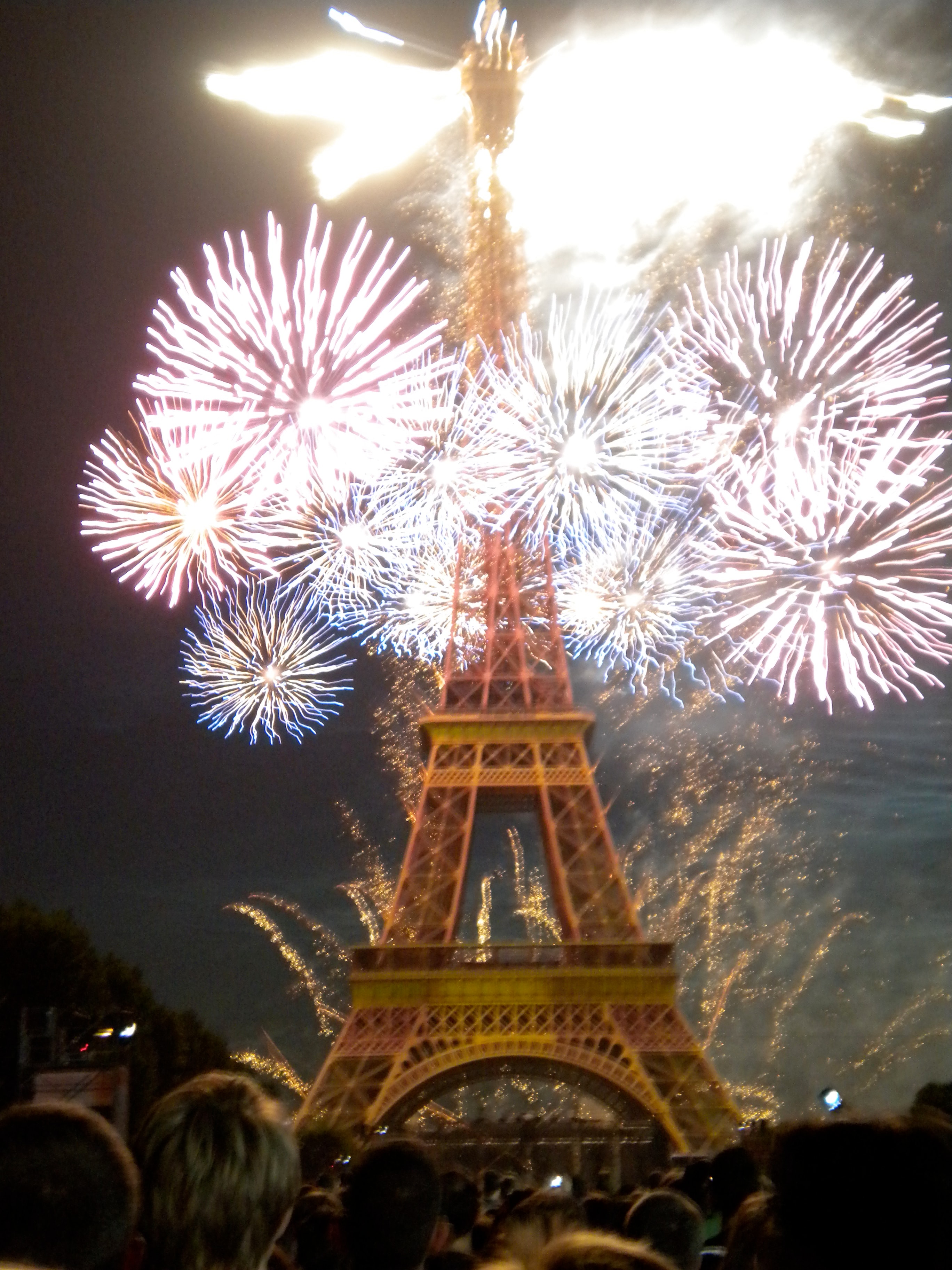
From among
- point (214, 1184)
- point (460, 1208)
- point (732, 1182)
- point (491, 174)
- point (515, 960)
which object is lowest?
point (460, 1208)

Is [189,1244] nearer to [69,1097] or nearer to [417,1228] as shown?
[417,1228]

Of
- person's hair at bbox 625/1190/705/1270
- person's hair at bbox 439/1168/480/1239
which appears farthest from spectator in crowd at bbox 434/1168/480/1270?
person's hair at bbox 625/1190/705/1270

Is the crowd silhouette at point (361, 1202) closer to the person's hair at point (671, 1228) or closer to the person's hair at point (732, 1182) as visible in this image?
the person's hair at point (671, 1228)

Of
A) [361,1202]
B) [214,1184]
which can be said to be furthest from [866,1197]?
[361,1202]

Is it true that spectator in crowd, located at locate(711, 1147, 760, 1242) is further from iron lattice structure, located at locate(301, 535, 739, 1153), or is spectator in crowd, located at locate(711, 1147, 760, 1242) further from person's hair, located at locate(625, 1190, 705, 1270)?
iron lattice structure, located at locate(301, 535, 739, 1153)

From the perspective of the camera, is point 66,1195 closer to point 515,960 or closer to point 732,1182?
point 732,1182

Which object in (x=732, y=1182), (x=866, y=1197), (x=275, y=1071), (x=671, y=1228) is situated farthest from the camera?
(x=275, y=1071)
